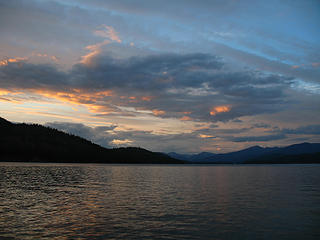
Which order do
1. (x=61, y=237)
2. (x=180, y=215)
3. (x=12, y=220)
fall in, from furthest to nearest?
(x=180, y=215) → (x=12, y=220) → (x=61, y=237)

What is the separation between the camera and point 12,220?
98.4ft

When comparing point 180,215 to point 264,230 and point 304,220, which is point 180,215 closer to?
point 264,230

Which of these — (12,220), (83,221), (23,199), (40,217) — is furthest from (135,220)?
(23,199)

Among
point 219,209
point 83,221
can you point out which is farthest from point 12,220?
point 219,209

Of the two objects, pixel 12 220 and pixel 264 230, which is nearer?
pixel 264 230

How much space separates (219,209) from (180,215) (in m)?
7.41

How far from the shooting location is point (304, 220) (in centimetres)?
3212

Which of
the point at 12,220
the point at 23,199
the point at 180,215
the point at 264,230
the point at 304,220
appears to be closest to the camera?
the point at 264,230

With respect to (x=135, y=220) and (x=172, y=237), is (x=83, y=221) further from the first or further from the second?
(x=172, y=237)

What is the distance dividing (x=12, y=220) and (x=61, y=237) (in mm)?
9698

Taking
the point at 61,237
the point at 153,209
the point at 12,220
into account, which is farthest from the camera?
the point at 153,209

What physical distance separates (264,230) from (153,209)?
15693mm

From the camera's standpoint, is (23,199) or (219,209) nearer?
(219,209)

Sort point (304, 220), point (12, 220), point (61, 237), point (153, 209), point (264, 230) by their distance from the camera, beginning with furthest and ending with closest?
point (153, 209), point (304, 220), point (12, 220), point (264, 230), point (61, 237)
